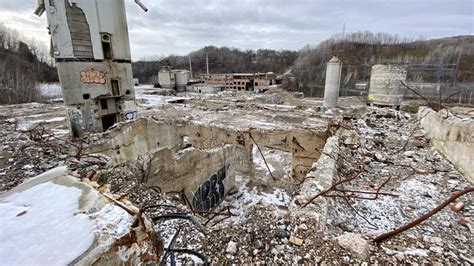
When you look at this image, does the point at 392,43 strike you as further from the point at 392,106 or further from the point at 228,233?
the point at 228,233

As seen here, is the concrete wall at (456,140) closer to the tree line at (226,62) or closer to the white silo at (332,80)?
the white silo at (332,80)

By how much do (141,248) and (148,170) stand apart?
4021 mm

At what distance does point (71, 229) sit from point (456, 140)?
5638mm

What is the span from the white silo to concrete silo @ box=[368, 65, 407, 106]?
2201 mm

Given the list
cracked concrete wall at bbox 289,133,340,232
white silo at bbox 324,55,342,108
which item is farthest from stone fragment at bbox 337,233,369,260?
white silo at bbox 324,55,342,108

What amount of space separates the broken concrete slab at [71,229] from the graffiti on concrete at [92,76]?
6479 millimetres

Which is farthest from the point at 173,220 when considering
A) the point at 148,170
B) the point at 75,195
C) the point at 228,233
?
the point at 148,170

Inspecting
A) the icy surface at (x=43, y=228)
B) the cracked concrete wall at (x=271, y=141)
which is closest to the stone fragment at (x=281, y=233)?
the icy surface at (x=43, y=228)

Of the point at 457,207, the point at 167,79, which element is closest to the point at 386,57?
the point at 167,79

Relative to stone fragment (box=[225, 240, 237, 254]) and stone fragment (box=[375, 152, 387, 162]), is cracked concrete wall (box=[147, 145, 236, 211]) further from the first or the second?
stone fragment (box=[375, 152, 387, 162])

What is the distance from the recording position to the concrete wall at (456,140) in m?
3.47

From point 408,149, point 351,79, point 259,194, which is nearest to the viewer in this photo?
point 408,149

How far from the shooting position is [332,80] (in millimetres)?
14883

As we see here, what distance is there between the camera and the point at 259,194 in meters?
8.61
